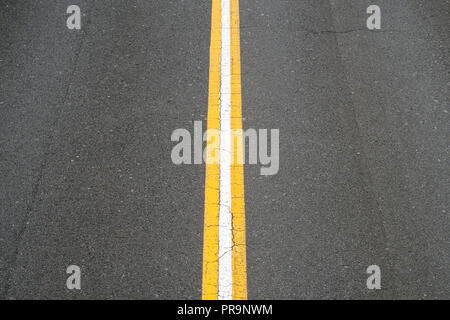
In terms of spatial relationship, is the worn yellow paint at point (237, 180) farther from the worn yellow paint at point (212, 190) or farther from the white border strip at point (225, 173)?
the worn yellow paint at point (212, 190)

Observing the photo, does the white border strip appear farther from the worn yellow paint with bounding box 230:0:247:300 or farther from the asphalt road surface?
the asphalt road surface

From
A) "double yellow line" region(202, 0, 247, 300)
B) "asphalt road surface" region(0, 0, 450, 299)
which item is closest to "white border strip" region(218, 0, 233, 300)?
"double yellow line" region(202, 0, 247, 300)

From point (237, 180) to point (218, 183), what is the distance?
202 millimetres

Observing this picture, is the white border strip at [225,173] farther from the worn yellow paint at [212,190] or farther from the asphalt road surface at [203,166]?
the asphalt road surface at [203,166]

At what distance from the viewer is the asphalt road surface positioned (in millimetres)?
5215

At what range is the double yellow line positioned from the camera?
5145mm

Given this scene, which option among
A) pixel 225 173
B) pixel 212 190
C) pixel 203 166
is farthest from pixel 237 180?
pixel 203 166

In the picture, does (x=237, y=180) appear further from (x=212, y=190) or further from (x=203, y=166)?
(x=203, y=166)

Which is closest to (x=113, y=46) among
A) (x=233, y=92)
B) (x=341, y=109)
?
(x=233, y=92)

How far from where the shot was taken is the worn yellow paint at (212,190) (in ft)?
16.9

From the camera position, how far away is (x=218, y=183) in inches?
235

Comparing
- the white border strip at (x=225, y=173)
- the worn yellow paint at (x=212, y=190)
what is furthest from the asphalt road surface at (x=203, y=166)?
the white border strip at (x=225, y=173)
